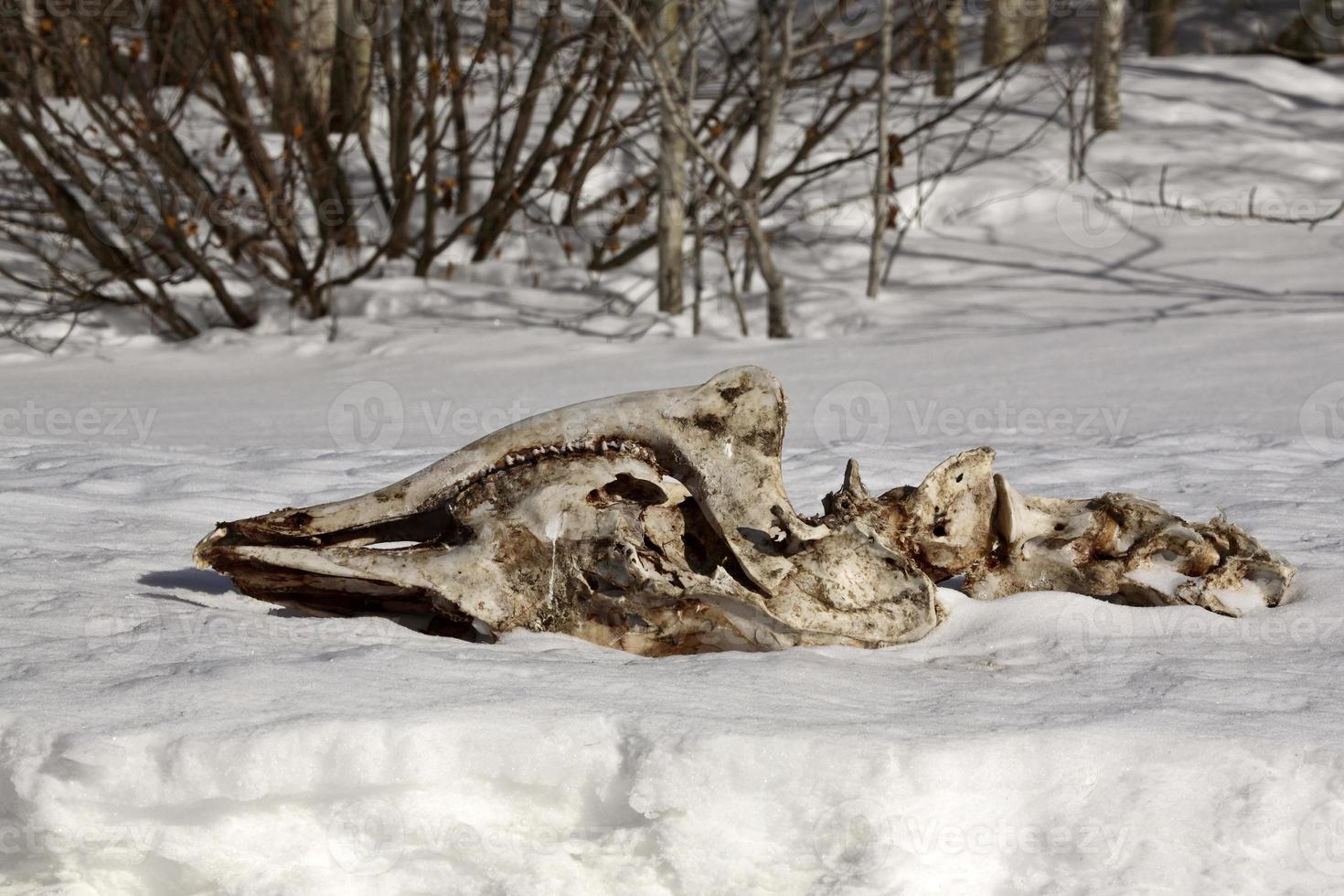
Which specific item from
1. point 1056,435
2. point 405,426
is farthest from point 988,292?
point 405,426

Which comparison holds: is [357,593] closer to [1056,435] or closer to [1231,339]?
[1056,435]

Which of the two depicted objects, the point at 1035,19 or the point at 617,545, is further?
the point at 1035,19

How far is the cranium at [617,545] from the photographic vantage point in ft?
8.23

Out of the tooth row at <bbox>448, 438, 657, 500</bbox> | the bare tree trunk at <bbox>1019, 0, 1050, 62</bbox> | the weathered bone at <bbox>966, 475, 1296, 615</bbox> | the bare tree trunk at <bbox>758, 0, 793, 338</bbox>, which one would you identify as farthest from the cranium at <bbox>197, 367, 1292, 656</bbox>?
the bare tree trunk at <bbox>1019, 0, 1050, 62</bbox>

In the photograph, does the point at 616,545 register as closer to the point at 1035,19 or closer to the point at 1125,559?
the point at 1125,559

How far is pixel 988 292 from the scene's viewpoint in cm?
801

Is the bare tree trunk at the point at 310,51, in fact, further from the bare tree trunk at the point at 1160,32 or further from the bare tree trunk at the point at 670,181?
the bare tree trunk at the point at 1160,32

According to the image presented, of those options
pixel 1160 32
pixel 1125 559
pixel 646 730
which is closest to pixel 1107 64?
pixel 1160 32

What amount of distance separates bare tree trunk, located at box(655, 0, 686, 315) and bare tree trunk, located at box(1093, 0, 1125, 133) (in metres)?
3.65

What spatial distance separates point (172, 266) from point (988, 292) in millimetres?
4895

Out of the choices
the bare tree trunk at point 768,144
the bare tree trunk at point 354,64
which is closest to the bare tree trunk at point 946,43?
the bare tree trunk at point 768,144

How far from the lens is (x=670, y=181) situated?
768 cm

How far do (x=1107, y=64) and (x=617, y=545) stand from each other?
30.0 feet

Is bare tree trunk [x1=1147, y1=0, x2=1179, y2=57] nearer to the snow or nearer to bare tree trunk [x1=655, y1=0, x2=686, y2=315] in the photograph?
bare tree trunk [x1=655, y1=0, x2=686, y2=315]
